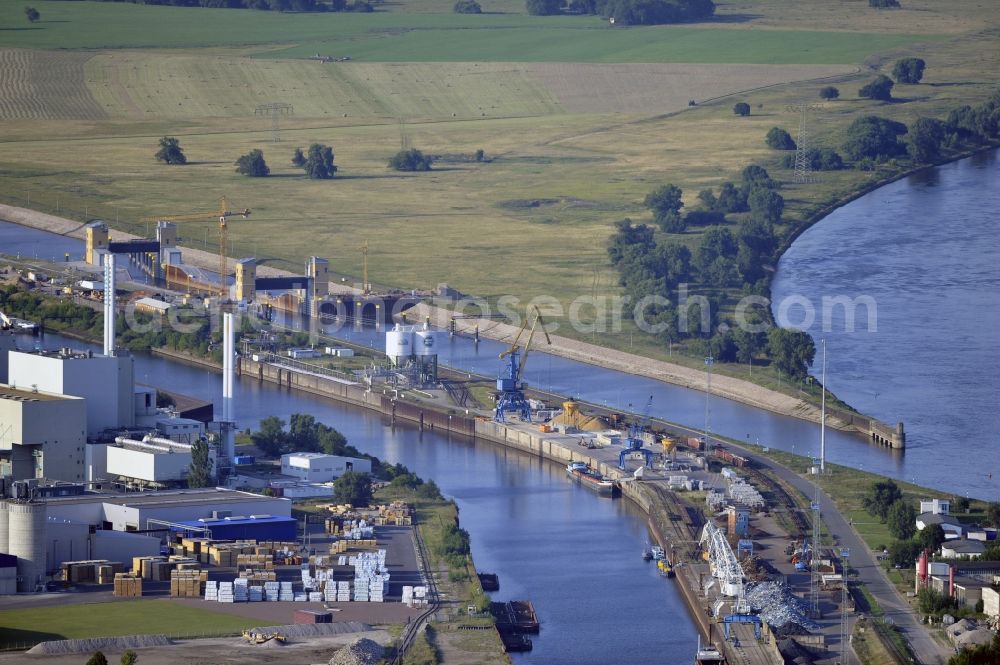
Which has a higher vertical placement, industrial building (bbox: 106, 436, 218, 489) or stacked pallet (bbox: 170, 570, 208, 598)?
industrial building (bbox: 106, 436, 218, 489)

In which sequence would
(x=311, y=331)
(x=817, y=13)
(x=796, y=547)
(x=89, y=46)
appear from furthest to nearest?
(x=817, y=13) < (x=89, y=46) < (x=311, y=331) < (x=796, y=547)

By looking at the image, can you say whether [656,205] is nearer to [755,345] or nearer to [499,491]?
[755,345]

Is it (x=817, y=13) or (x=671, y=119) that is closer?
(x=671, y=119)

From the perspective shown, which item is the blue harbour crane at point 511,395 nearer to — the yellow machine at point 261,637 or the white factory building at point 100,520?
the white factory building at point 100,520

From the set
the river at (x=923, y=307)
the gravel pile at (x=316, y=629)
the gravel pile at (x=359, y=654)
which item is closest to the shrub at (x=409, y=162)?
the river at (x=923, y=307)

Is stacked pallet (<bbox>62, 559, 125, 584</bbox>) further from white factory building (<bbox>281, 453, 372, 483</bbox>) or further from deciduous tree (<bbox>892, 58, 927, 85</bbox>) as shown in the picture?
deciduous tree (<bbox>892, 58, 927, 85</bbox>)

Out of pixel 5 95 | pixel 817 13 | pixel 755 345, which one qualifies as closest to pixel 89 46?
pixel 5 95

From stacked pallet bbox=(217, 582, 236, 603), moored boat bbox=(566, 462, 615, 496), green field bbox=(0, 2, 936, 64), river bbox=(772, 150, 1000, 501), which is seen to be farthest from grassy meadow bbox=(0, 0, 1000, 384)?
stacked pallet bbox=(217, 582, 236, 603)
